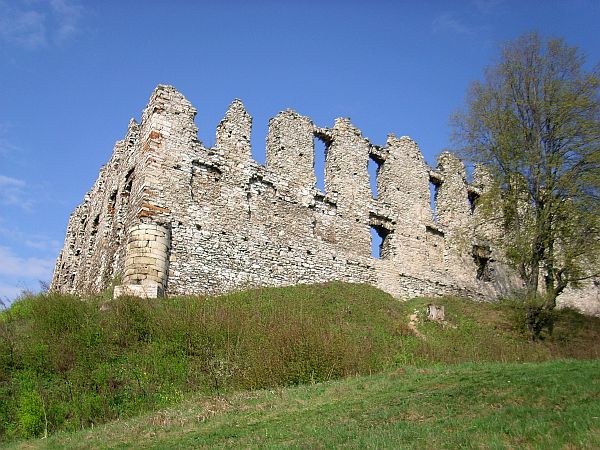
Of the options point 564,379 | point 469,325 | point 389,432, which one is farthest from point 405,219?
point 389,432

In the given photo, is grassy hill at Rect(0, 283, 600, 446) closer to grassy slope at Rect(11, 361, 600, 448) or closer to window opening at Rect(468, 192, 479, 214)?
grassy slope at Rect(11, 361, 600, 448)

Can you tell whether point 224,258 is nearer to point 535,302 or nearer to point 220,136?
point 220,136

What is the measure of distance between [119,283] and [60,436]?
7915mm

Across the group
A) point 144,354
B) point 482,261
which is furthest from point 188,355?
point 482,261

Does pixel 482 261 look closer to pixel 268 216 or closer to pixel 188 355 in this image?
pixel 268 216

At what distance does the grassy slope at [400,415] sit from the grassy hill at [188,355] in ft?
0.43

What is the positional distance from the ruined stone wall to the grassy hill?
1.94 meters

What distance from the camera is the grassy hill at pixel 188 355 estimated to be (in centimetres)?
1170

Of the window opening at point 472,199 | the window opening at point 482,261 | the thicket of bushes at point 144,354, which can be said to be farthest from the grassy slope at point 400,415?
the window opening at point 472,199

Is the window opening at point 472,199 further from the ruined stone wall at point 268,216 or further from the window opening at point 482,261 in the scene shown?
the window opening at point 482,261

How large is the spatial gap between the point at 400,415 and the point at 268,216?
12.8m

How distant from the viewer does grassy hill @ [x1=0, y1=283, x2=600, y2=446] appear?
1170cm

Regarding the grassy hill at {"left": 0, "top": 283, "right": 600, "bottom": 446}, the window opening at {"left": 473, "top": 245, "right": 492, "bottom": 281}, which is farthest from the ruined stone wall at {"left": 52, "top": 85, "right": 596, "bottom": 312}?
the grassy hill at {"left": 0, "top": 283, "right": 600, "bottom": 446}

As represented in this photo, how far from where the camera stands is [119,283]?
59.4ft
